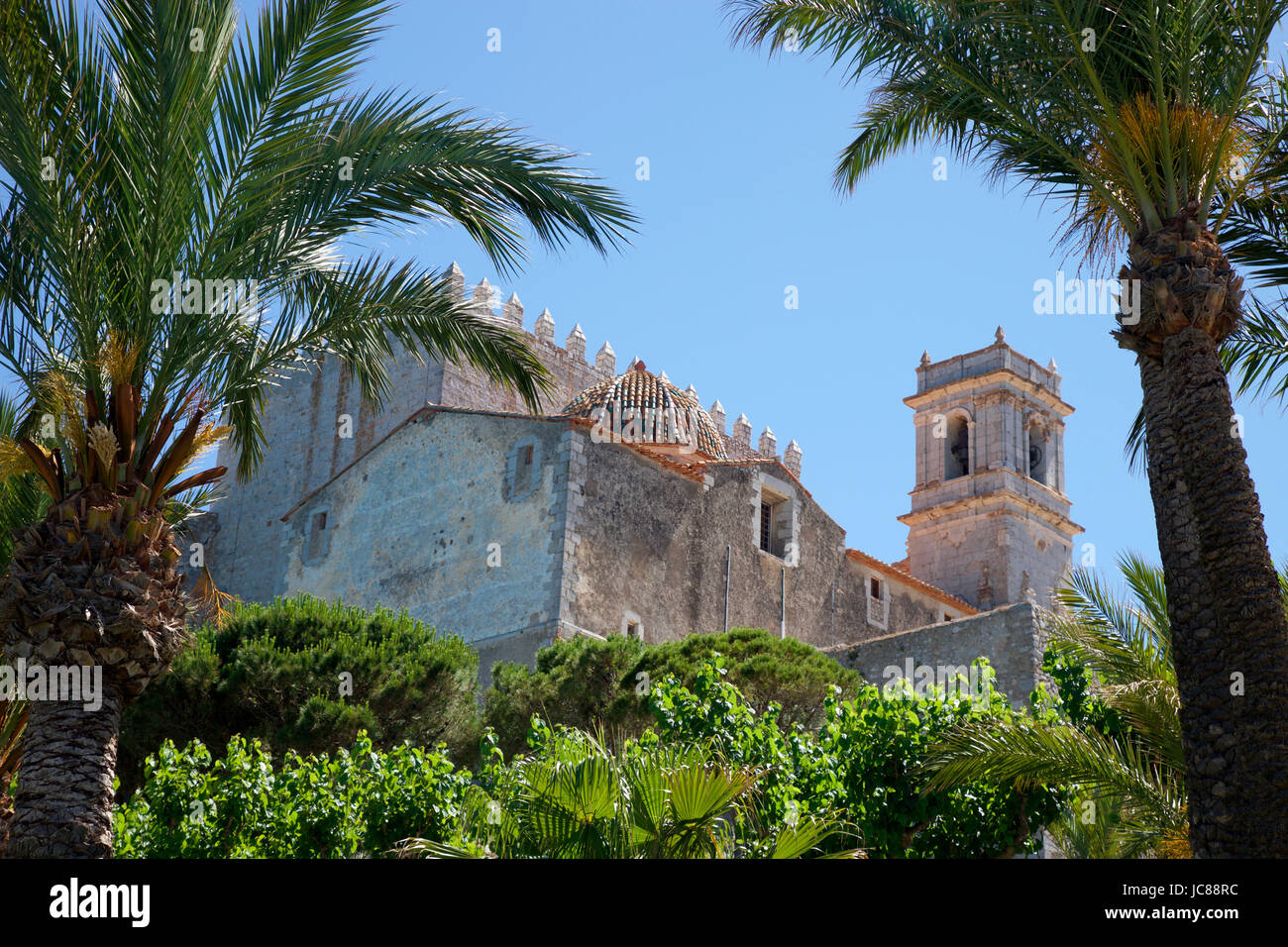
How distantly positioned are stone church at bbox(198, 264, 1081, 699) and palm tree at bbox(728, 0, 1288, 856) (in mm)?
12945

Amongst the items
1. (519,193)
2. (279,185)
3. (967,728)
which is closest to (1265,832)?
(967,728)

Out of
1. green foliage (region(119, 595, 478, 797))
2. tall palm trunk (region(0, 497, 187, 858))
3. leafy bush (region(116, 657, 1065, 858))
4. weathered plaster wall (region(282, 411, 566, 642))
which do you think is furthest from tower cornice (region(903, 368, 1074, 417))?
tall palm trunk (region(0, 497, 187, 858))

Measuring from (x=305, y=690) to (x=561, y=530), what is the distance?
6.61 m

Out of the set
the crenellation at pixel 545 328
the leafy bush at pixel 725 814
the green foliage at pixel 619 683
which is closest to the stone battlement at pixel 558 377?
the crenellation at pixel 545 328

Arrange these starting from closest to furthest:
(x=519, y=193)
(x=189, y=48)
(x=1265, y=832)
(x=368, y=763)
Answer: (x=1265, y=832), (x=189, y=48), (x=519, y=193), (x=368, y=763)

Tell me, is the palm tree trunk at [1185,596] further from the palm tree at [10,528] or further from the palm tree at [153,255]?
the palm tree at [10,528]

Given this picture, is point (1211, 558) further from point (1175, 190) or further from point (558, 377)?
point (558, 377)

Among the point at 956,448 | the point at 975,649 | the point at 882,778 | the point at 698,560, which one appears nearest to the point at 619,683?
the point at 975,649

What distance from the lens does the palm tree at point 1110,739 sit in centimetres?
1059

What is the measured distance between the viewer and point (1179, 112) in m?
9.38

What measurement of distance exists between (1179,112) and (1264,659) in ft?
11.0

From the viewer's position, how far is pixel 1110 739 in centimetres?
1142

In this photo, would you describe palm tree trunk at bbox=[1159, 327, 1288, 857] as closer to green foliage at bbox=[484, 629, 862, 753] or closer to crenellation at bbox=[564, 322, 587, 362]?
green foliage at bbox=[484, 629, 862, 753]
